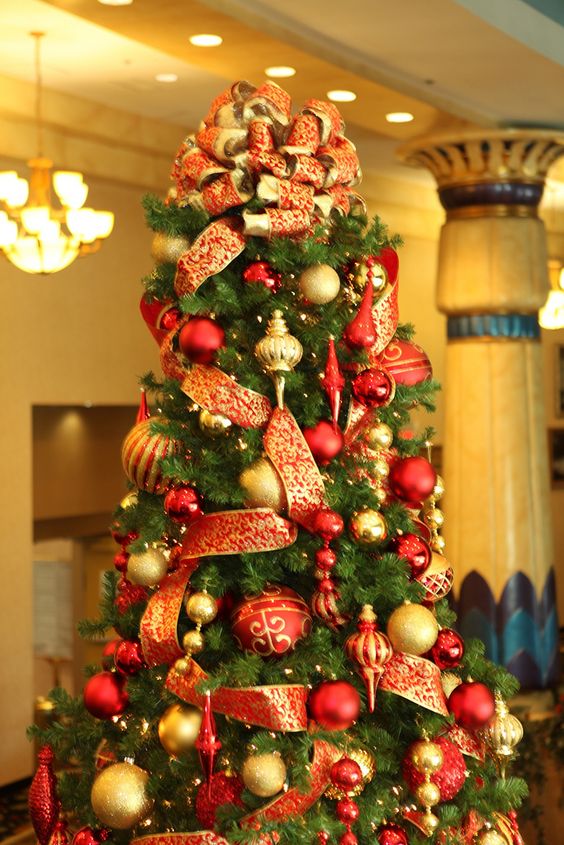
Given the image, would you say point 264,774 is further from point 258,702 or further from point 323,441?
point 323,441

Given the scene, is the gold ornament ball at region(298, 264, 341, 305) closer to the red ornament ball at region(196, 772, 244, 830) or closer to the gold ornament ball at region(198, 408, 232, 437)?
the gold ornament ball at region(198, 408, 232, 437)

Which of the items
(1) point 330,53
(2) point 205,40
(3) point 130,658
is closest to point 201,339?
(3) point 130,658

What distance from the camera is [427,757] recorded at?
7.39ft

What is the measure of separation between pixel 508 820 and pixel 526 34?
4023 millimetres

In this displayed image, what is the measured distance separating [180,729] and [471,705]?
56cm

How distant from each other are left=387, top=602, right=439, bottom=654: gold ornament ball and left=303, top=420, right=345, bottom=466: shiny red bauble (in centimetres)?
32

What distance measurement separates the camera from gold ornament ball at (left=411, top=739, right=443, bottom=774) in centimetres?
225

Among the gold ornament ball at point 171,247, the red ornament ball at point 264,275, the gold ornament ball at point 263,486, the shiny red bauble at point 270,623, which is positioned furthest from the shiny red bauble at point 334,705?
the gold ornament ball at point 171,247

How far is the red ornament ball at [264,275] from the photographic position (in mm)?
2312

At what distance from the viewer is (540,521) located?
7.61 metres

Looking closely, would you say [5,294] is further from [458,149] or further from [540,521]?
[540,521]

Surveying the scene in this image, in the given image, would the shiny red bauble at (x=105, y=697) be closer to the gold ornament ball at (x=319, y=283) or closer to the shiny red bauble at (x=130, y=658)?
the shiny red bauble at (x=130, y=658)

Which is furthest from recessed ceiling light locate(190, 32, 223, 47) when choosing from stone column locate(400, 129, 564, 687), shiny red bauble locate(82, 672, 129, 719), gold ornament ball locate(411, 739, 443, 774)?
gold ornament ball locate(411, 739, 443, 774)

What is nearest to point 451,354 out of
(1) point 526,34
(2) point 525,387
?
(2) point 525,387
